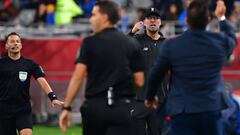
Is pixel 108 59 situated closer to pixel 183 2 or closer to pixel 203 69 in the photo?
pixel 203 69

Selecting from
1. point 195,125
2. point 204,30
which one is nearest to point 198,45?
point 204,30

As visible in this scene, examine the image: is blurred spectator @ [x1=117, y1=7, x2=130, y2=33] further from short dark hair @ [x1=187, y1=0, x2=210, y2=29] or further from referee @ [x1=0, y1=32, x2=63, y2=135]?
short dark hair @ [x1=187, y1=0, x2=210, y2=29]

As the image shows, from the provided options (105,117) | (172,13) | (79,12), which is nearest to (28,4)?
(79,12)

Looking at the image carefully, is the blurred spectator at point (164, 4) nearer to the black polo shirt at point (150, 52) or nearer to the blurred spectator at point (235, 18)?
the blurred spectator at point (235, 18)

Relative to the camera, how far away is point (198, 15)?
8.89 metres

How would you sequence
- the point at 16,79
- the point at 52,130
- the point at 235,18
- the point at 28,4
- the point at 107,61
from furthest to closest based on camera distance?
the point at 28,4 < the point at 235,18 < the point at 52,130 < the point at 16,79 < the point at 107,61

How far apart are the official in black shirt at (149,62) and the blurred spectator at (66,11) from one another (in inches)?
362

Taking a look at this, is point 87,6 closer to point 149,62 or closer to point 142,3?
point 142,3

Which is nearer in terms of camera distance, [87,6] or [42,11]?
[42,11]

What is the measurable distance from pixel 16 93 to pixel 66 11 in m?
10.0

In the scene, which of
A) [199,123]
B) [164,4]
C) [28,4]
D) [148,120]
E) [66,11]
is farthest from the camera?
[28,4]

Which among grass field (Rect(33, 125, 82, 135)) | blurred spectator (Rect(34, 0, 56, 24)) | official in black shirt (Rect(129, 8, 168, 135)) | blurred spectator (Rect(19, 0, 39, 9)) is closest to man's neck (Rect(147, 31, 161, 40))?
official in black shirt (Rect(129, 8, 168, 135))

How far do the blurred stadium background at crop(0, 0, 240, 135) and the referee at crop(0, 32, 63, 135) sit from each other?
5999 mm

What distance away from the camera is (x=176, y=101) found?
898 centimetres
